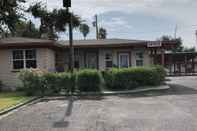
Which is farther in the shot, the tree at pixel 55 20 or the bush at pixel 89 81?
the tree at pixel 55 20

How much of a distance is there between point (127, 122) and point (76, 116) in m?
2.00

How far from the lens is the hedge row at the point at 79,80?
1944 cm

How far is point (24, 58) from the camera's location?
23906mm

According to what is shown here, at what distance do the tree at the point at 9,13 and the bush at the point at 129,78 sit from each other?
6.26 meters

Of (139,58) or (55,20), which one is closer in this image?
(139,58)

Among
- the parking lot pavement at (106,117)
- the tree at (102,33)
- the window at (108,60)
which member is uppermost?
the tree at (102,33)

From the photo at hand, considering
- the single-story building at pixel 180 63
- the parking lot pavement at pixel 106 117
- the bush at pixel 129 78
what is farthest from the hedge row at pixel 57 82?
the single-story building at pixel 180 63

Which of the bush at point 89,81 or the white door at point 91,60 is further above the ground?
the white door at point 91,60

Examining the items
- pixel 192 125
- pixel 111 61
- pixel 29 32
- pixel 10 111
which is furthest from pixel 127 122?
pixel 29 32

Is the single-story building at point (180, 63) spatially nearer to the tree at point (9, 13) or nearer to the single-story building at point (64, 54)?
the single-story building at point (64, 54)

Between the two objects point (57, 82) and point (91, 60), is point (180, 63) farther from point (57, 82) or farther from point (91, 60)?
point (57, 82)

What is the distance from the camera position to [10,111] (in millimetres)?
13477

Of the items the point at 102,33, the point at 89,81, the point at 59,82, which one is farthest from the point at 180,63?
the point at 102,33

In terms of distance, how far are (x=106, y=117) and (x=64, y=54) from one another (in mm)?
17578
